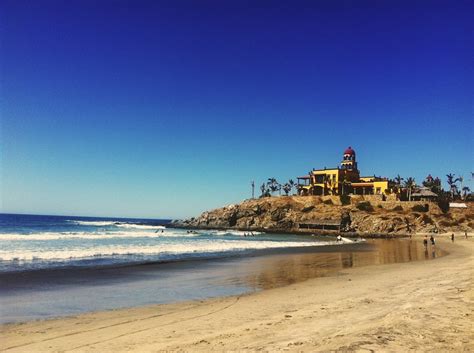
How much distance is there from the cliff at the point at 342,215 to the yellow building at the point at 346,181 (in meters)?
3.79

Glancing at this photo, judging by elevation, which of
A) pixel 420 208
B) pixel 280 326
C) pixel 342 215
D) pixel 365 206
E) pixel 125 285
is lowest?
pixel 125 285

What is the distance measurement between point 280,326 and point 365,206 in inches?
3348

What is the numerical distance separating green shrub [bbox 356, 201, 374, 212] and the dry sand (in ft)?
253

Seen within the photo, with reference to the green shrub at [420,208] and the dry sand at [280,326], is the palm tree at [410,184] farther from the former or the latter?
the dry sand at [280,326]

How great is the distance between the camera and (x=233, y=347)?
296 inches

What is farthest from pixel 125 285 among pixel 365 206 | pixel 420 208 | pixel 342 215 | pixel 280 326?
pixel 420 208

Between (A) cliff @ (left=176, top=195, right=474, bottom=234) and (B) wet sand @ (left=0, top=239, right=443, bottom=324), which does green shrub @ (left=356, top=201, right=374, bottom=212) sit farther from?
(B) wet sand @ (left=0, top=239, right=443, bottom=324)

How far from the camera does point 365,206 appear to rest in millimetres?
89188

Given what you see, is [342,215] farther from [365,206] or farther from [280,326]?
[280,326]

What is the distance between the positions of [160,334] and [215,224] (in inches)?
3992

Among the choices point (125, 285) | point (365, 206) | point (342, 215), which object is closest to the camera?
point (125, 285)

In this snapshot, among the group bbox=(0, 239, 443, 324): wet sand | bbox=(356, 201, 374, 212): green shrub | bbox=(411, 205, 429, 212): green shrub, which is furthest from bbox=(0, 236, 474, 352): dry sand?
bbox=(356, 201, 374, 212): green shrub

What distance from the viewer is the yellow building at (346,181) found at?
315ft

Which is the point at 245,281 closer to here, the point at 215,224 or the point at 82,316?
the point at 82,316
